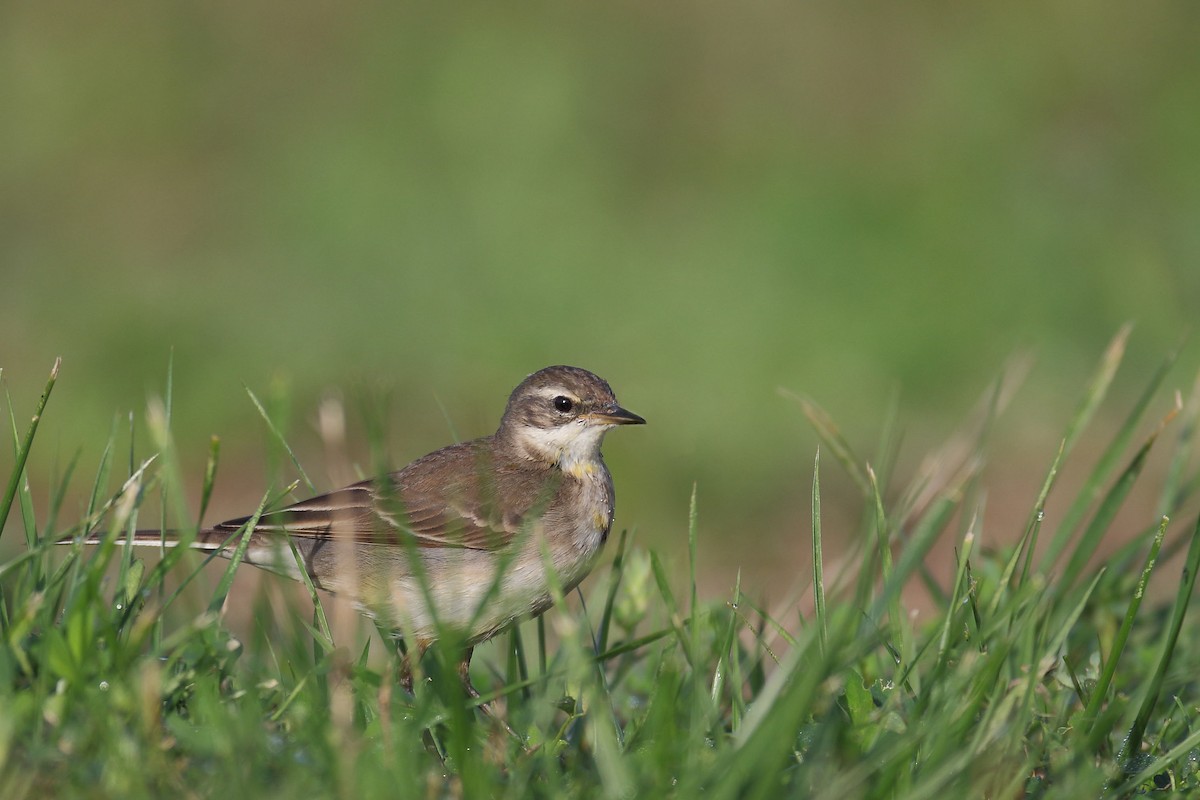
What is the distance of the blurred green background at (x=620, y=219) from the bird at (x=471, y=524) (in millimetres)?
2668

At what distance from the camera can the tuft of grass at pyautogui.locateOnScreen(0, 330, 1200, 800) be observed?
142 inches

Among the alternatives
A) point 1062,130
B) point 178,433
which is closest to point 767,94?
point 1062,130

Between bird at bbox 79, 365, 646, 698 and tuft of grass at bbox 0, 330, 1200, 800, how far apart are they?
0.37 meters

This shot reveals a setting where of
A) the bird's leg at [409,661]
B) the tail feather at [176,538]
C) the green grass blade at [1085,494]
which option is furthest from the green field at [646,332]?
the bird's leg at [409,661]

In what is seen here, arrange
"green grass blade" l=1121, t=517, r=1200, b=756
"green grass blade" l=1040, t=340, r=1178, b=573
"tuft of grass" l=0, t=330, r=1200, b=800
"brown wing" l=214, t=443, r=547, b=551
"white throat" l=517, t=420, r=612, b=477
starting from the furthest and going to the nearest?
"white throat" l=517, t=420, r=612, b=477 → "brown wing" l=214, t=443, r=547, b=551 → "green grass blade" l=1040, t=340, r=1178, b=573 → "green grass blade" l=1121, t=517, r=1200, b=756 → "tuft of grass" l=0, t=330, r=1200, b=800

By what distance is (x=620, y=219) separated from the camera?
1324 centimetres

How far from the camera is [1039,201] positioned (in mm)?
12992

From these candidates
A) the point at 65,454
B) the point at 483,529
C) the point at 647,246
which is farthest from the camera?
the point at 647,246

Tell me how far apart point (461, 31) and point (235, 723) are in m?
12.4

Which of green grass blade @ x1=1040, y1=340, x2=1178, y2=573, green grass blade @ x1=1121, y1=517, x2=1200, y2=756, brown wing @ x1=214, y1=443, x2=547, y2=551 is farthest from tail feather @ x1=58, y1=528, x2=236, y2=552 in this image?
green grass blade @ x1=1121, y1=517, x2=1200, y2=756

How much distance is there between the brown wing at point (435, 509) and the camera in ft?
20.1

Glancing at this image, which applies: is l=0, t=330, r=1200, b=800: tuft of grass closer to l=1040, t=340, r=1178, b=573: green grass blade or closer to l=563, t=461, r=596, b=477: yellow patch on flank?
l=1040, t=340, r=1178, b=573: green grass blade

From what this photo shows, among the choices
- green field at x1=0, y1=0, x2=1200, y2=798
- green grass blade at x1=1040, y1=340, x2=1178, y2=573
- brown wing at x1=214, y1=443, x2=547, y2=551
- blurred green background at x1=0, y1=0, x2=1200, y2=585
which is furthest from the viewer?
blurred green background at x1=0, y1=0, x2=1200, y2=585

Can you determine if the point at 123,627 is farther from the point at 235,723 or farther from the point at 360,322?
the point at 360,322
